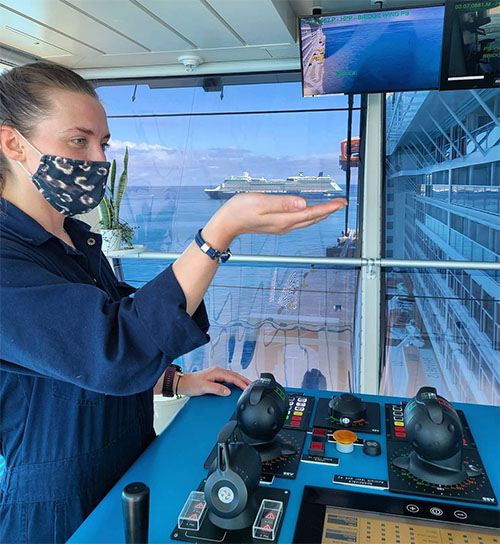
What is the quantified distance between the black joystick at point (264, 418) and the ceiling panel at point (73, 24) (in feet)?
6.89

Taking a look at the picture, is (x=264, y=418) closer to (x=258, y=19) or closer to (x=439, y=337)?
(x=258, y=19)

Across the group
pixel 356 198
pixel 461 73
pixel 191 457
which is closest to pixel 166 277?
pixel 191 457

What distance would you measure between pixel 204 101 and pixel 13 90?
8.38 feet

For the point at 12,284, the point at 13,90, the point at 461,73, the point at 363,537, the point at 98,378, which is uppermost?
the point at 461,73

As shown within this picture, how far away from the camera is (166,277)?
84cm

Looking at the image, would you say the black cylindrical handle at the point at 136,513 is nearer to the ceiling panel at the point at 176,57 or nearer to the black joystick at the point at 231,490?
the black joystick at the point at 231,490

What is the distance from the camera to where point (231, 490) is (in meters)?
0.85

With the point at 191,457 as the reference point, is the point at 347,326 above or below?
below

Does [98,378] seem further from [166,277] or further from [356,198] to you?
[356,198]

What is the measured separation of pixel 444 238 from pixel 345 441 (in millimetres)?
2483

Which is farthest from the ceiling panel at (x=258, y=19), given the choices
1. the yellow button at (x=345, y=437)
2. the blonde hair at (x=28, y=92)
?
the yellow button at (x=345, y=437)

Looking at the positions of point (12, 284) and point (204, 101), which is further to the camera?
point (204, 101)

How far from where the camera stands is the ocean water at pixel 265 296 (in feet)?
11.6

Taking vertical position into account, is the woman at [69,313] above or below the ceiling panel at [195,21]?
below
